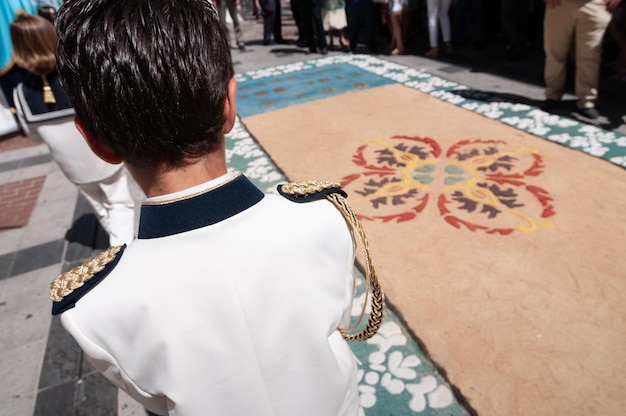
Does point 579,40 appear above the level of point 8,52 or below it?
below

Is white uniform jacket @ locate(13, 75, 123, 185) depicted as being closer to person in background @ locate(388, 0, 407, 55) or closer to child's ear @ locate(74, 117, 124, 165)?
child's ear @ locate(74, 117, 124, 165)

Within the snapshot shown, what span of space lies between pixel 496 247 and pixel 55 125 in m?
2.48

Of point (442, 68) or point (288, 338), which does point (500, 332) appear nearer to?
point (288, 338)

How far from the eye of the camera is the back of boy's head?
2.23 feet

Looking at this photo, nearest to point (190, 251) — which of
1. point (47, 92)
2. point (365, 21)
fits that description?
point (47, 92)

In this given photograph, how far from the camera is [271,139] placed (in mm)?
4270

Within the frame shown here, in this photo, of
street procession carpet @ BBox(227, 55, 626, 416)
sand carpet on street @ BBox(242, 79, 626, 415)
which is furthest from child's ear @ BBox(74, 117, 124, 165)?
sand carpet on street @ BBox(242, 79, 626, 415)

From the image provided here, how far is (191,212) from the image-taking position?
2.40 feet

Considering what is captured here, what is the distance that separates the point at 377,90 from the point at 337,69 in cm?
153

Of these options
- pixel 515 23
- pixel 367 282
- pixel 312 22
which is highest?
pixel 312 22

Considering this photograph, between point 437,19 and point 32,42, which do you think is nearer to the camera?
point 32,42

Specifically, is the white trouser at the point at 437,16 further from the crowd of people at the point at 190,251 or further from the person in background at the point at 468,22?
the crowd of people at the point at 190,251

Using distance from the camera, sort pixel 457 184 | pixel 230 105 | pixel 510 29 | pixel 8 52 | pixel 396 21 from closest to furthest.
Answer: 1. pixel 230 105
2. pixel 8 52
3. pixel 457 184
4. pixel 510 29
5. pixel 396 21

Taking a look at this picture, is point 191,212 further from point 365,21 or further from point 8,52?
point 365,21
